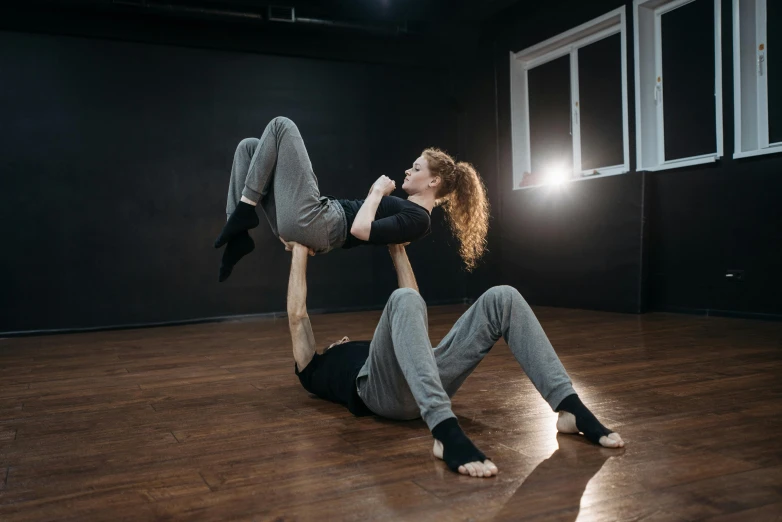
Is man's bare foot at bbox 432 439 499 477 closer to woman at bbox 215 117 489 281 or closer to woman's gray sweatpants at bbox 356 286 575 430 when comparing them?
woman's gray sweatpants at bbox 356 286 575 430

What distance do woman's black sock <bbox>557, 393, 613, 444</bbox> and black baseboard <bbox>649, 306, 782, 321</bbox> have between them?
3.35 meters

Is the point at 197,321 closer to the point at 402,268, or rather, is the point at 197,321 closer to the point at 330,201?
the point at 330,201

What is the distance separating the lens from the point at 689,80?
16.8 feet

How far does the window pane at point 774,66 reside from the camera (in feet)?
14.8

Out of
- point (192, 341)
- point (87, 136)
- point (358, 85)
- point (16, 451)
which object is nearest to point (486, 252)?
point (358, 85)

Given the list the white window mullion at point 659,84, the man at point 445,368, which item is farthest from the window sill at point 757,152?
the man at point 445,368

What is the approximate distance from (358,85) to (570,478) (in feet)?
18.7

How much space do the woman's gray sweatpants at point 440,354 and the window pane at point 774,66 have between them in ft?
12.0

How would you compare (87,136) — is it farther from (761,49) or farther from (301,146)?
(761,49)

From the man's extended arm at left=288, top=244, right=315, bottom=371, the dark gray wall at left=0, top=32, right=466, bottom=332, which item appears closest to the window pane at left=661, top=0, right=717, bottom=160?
the dark gray wall at left=0, top=32, right=466, bottom=332

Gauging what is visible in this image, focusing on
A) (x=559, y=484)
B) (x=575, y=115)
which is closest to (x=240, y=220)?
(x=559, y=484)

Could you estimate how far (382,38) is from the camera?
22.2ft

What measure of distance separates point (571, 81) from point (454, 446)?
5407mm

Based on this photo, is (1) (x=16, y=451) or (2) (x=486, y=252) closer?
(1) (x=16, y=451)
